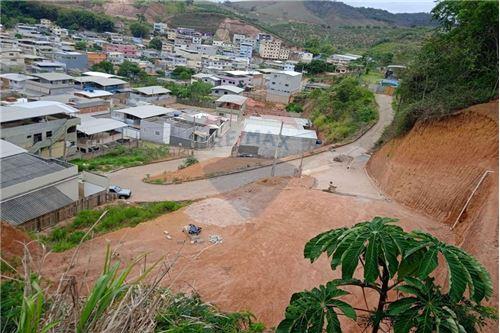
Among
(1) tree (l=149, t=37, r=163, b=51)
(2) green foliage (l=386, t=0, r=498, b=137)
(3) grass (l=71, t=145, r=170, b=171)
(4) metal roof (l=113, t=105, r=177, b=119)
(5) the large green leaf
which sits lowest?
(3) grass (l=71, t=145, r=170, b=171)

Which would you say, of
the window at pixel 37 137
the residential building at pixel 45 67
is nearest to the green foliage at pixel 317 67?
the residential building at pixel 45 67

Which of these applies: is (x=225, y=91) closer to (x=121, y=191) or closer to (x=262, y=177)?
(x=262, y=177)

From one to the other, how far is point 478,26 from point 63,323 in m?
18.6

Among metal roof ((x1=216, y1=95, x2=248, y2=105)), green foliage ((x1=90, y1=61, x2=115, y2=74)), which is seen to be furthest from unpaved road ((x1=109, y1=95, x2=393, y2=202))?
green foliage ((x1=90, y1=61, x2=115, y2=74))

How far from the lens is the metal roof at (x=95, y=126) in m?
28.1

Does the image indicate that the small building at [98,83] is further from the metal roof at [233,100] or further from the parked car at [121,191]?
the parked car at [121,191]

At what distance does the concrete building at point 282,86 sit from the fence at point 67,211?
36.7 m

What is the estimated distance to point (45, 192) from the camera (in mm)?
15766

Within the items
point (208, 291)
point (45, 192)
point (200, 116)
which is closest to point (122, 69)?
point (200, 116)

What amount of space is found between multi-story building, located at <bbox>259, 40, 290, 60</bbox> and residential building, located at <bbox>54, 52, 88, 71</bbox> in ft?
145

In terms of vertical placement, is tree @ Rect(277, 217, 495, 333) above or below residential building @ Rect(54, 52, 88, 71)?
above

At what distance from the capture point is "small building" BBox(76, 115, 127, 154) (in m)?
27.9

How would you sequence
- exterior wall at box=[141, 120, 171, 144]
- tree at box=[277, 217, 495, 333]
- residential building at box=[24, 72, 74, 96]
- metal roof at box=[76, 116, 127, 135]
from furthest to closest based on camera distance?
residential building at box=[24, 72, 74, 96]
exterior wall at box=[141, 120, 171, 144]
metal roof at box=[76, 116, 127, 135]
tree at box=[277, 217, 495, 333]

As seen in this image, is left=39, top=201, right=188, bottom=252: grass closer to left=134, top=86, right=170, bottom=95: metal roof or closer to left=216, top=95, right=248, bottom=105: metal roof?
left=216, top=95, right=248, bottom=105: metal roof
